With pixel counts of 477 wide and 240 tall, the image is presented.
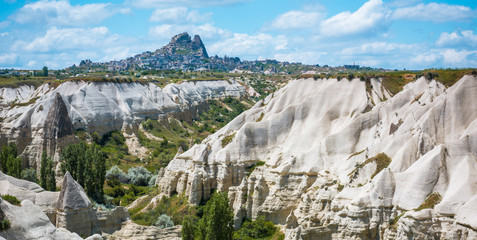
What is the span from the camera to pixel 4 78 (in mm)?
122625

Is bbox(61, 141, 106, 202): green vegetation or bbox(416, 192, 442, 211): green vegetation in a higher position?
bbox(416, 192, 442, 211): green vegetation

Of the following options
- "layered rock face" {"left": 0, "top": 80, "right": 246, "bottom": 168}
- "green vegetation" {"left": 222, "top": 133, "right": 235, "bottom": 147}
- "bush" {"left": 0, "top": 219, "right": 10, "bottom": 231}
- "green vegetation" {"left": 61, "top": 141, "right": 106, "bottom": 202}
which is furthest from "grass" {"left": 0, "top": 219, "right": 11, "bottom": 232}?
"layered rock face" {"left": 0, "top": 80, "right": 246, "bottom": 168}

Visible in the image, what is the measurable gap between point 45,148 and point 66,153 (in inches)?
388

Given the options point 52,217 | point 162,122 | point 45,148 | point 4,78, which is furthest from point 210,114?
point 52,217

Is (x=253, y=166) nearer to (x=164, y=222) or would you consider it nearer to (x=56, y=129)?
(x=164, y=222)

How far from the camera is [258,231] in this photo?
40.5 meters

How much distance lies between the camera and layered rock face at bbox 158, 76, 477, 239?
1164 inches

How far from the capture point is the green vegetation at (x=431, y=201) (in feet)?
93.8

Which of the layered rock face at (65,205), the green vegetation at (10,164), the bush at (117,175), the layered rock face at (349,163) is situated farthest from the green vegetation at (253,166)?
the green vegetation at (10,164)

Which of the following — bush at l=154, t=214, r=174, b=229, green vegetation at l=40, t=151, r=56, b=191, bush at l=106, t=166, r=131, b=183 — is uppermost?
green vegetation at l=40, t=151, r=56, b=191

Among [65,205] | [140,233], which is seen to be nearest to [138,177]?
[140,233]

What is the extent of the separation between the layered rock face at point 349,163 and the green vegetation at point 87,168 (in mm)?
7103

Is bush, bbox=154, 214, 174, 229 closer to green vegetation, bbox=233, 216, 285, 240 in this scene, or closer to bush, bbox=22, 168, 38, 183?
green vegetation, bbox=233, 216, 285, 240

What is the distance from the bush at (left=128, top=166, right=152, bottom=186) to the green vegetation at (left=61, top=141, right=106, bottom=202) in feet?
31.1
